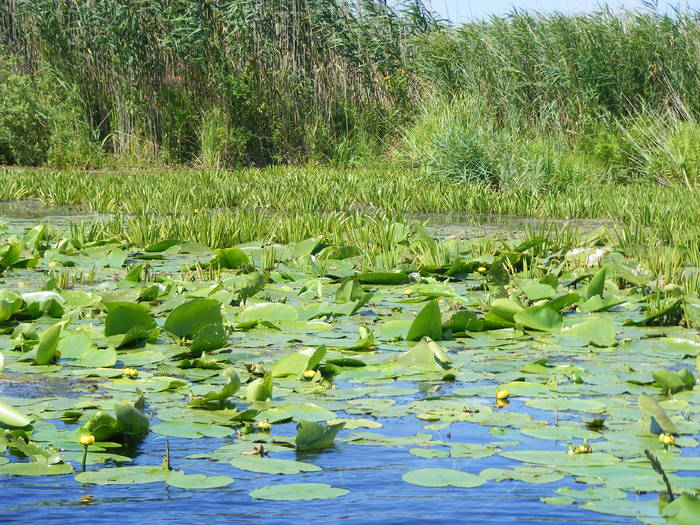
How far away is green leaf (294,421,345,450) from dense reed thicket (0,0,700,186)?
905cm

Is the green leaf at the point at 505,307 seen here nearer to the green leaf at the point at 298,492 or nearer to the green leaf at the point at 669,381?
the green leaf at the point at 669,381

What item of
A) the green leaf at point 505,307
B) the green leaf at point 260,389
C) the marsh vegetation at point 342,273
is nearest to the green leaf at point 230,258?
the marsh vegetation at point 342,273

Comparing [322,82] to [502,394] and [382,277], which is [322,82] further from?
[502,394]

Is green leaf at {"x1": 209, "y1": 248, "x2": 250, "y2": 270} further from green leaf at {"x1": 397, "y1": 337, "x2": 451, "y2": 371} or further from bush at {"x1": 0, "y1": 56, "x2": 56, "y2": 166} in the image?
bush at {"x1": 0, "y1": 56, "x2": 56, "y2": 166}

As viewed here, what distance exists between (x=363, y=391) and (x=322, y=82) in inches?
449

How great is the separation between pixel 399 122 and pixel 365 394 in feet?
38.2

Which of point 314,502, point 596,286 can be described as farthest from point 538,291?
A: point 314,502

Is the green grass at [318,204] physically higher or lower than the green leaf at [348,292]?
lower

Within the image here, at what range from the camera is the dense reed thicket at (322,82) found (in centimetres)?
1230

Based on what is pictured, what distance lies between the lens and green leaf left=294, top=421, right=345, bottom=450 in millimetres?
2230

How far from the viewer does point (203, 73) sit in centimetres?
1323

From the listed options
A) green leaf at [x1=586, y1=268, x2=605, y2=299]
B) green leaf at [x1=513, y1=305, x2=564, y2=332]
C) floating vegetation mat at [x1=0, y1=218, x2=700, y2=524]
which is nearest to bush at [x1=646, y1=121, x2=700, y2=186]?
floating vegetation mat at [x1=0, y1=218, x2=700, y2=524]

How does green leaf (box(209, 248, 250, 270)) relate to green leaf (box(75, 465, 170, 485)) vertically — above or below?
below

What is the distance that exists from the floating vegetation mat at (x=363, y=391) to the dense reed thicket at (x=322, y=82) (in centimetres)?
715
